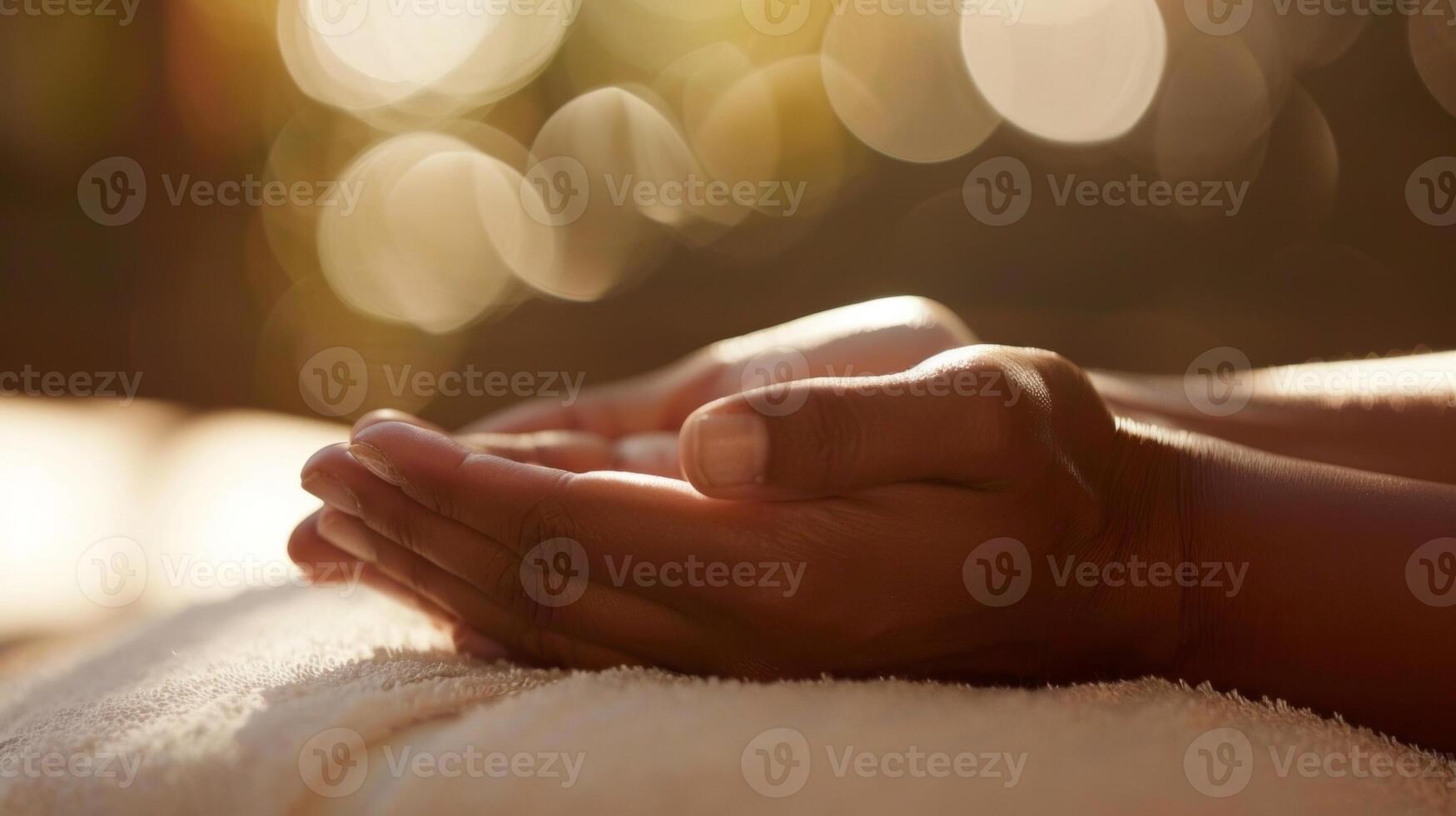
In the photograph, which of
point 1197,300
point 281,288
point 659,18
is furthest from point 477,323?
point 1197,300

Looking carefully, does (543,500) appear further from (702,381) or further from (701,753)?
(702,381)

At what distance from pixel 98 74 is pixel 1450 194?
310 centimetres

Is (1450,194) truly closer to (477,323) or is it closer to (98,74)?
(477,323)

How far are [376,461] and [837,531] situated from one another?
0.88ft

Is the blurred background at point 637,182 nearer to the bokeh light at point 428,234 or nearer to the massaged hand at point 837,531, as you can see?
the bokeh light at point 428,234

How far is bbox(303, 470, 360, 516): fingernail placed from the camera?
0.51 m

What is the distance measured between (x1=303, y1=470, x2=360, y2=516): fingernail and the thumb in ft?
0.74

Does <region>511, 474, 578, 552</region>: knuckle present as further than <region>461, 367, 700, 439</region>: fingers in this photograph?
No

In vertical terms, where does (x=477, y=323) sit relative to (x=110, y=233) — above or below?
below

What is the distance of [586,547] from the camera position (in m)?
0.46

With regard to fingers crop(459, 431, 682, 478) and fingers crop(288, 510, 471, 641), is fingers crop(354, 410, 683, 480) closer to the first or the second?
fingers crop(459, 431, 682, 478)

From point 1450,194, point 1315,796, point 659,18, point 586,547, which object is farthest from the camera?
point 659,18

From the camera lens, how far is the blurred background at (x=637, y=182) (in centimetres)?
184

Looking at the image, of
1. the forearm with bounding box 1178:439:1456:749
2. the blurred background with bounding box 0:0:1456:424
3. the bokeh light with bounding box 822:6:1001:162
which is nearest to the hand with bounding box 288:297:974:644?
the forearm with bounding box 1178:439:1456:749
